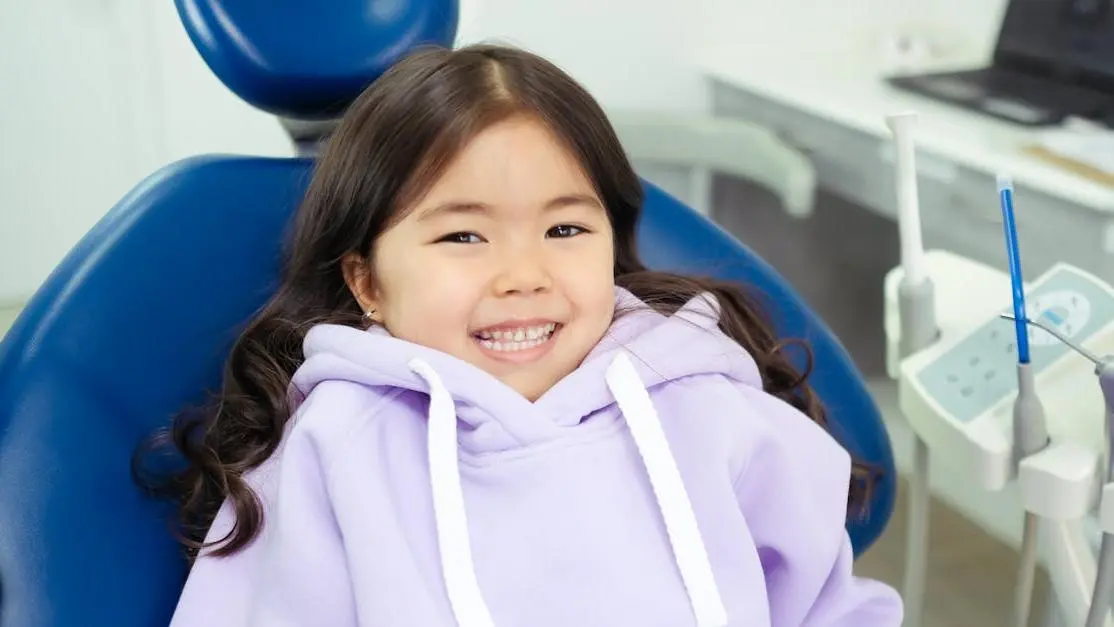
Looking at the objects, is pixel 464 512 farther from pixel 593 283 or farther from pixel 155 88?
A: pixel 155 88

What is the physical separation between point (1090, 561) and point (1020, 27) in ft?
3.60

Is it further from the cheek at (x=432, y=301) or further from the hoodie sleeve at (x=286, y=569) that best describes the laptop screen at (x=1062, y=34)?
the hoodie sleeve at (x=286, y=569)

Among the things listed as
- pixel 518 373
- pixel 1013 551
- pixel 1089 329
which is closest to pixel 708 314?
pixel 518 373

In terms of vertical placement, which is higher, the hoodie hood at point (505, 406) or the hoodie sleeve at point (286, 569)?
the hoodie hood at point (505, 406)

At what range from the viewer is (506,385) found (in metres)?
0.80

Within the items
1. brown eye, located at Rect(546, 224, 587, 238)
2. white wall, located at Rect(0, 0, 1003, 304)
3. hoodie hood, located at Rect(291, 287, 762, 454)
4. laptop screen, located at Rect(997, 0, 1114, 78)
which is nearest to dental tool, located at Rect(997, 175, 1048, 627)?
hoodie hood, located at Rect(291, 287, 762, 454)

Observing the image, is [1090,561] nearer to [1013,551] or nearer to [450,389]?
[450,389]

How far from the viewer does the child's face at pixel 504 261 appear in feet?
2.57

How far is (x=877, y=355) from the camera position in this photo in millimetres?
2207

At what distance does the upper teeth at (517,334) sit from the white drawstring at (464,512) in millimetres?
61

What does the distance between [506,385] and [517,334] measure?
0.04 meters

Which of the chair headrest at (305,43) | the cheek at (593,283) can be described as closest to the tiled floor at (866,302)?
the cheek at (593,283)

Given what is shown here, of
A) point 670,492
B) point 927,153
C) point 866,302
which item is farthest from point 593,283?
point 866,302

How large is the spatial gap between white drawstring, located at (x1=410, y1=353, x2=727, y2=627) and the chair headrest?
287 mm
